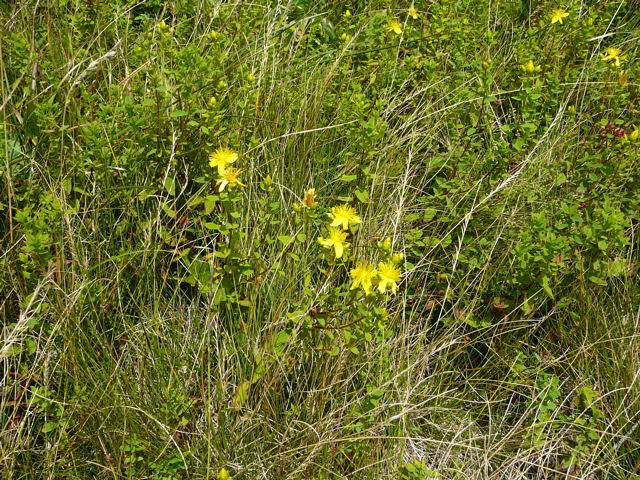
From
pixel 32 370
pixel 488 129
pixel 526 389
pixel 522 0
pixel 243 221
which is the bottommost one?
pixel 526 389

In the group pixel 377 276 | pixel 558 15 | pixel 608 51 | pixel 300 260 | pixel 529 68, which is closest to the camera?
pixel 377 276

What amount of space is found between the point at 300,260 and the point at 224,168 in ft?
1.19

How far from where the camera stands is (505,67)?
9.92 feet

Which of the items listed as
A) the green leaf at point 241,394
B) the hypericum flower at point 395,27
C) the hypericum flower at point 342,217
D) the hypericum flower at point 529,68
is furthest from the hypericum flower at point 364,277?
the hypericum flower at point 395,27

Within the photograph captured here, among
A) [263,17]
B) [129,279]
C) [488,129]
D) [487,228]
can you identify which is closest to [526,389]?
[487,228]

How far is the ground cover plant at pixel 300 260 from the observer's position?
1.93 metres

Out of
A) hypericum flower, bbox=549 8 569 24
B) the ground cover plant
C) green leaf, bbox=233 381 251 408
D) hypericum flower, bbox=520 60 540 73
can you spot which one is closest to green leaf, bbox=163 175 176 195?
the ground cover plant

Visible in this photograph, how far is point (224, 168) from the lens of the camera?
206 cm

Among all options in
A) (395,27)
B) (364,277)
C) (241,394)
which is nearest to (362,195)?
(364,277)

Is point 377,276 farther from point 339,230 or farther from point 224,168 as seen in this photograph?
point 224,168

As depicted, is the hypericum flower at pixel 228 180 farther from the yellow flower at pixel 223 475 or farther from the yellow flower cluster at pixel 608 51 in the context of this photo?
the yellow flower cluster at pixel 608 51

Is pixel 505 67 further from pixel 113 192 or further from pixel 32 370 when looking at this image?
pixel 32 370

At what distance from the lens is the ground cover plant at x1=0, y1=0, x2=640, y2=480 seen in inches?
75.8

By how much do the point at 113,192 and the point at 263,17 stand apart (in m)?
1.06
